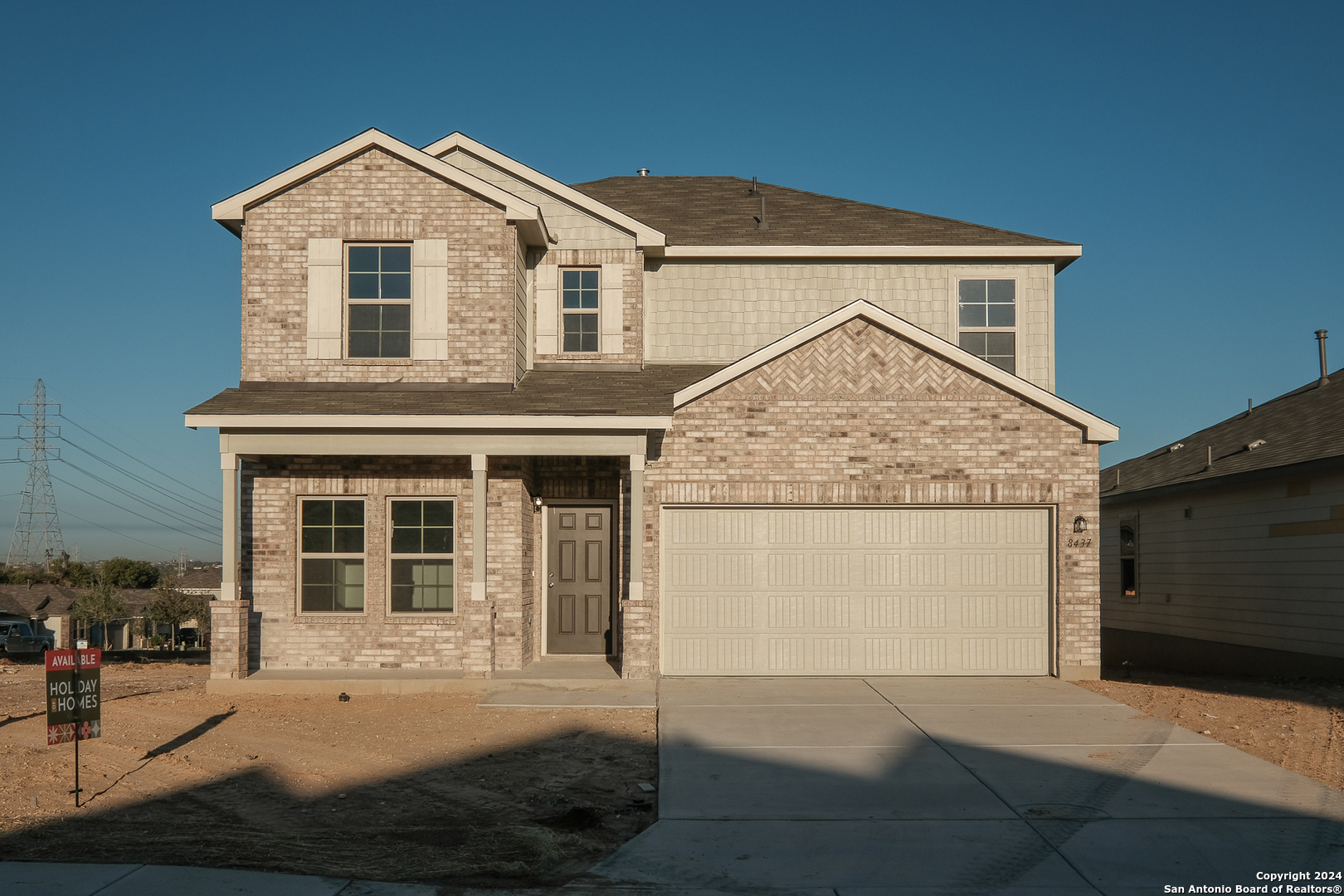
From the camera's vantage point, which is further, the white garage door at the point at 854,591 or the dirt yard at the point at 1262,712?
the white garage door at the point at 854,591

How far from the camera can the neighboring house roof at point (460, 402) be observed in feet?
40.9

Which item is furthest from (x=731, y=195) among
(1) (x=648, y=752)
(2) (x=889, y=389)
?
(1) (x=648, y=752)

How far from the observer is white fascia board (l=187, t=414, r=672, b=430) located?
12.3 meters

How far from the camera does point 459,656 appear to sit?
1345 cm

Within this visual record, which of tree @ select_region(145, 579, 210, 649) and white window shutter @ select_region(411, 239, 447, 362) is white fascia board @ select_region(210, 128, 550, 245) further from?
tree @ select_region(145, 579, 210, 649)

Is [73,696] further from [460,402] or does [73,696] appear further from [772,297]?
[772,297]

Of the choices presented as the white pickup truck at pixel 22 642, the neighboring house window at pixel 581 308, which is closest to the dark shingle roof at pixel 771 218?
the neighboring house window at pixel 581 308

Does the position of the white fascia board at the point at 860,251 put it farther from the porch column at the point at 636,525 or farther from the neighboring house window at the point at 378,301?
the porch column at the point at 636,525

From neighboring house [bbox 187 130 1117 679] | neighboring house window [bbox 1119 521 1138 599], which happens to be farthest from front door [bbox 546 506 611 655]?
Result: neighboring house window [bbox 1119 521 1138 599]

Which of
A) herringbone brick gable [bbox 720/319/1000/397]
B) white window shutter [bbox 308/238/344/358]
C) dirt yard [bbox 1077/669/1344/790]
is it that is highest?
white window shutter [bbox 308/238/344/358]

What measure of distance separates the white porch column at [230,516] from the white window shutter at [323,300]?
5.93ft

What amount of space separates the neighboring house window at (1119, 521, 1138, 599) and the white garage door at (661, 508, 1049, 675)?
8.31m

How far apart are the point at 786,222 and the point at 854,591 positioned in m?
6.14

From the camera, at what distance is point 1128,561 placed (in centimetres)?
2136
